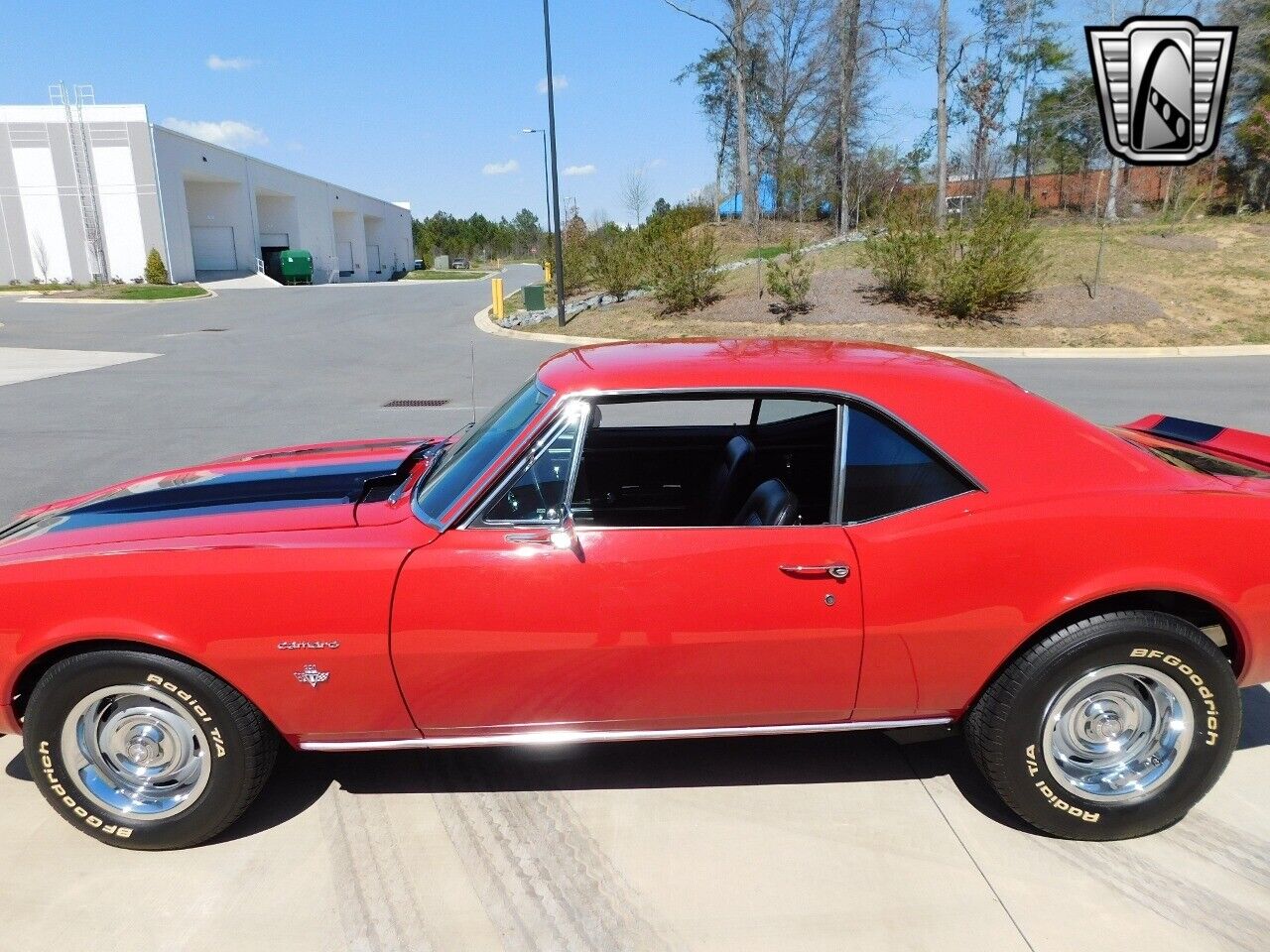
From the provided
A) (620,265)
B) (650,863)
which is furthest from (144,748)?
(620,265)

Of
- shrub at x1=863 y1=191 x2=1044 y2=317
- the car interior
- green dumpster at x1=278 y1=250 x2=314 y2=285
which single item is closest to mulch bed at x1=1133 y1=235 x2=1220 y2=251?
shrub at x1=863 y1=191 x2=1044 y2=317

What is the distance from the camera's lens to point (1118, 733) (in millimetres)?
2719

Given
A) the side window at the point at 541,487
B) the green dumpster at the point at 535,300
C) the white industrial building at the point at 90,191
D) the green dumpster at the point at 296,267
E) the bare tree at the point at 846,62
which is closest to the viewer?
the side window at the point at 541,487

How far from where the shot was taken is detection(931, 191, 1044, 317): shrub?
17344 mm

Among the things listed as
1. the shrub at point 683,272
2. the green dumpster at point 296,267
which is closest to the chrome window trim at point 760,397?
Answer: the shrub at point 683,272

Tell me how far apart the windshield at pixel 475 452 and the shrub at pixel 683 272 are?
56.6ft

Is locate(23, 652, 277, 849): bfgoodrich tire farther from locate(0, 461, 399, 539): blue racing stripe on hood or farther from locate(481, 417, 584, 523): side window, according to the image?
locate(481, 417, 584, 523): side window

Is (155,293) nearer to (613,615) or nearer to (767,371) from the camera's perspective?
(767,371)

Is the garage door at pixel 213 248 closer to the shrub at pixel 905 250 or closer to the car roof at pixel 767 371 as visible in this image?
the shrub at pixel 905 250

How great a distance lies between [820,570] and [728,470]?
0.83m

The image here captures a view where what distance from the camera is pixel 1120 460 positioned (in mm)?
2680

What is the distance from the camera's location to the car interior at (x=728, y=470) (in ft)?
8.65

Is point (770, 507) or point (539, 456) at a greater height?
point (539, 456)

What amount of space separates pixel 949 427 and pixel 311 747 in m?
2.25
